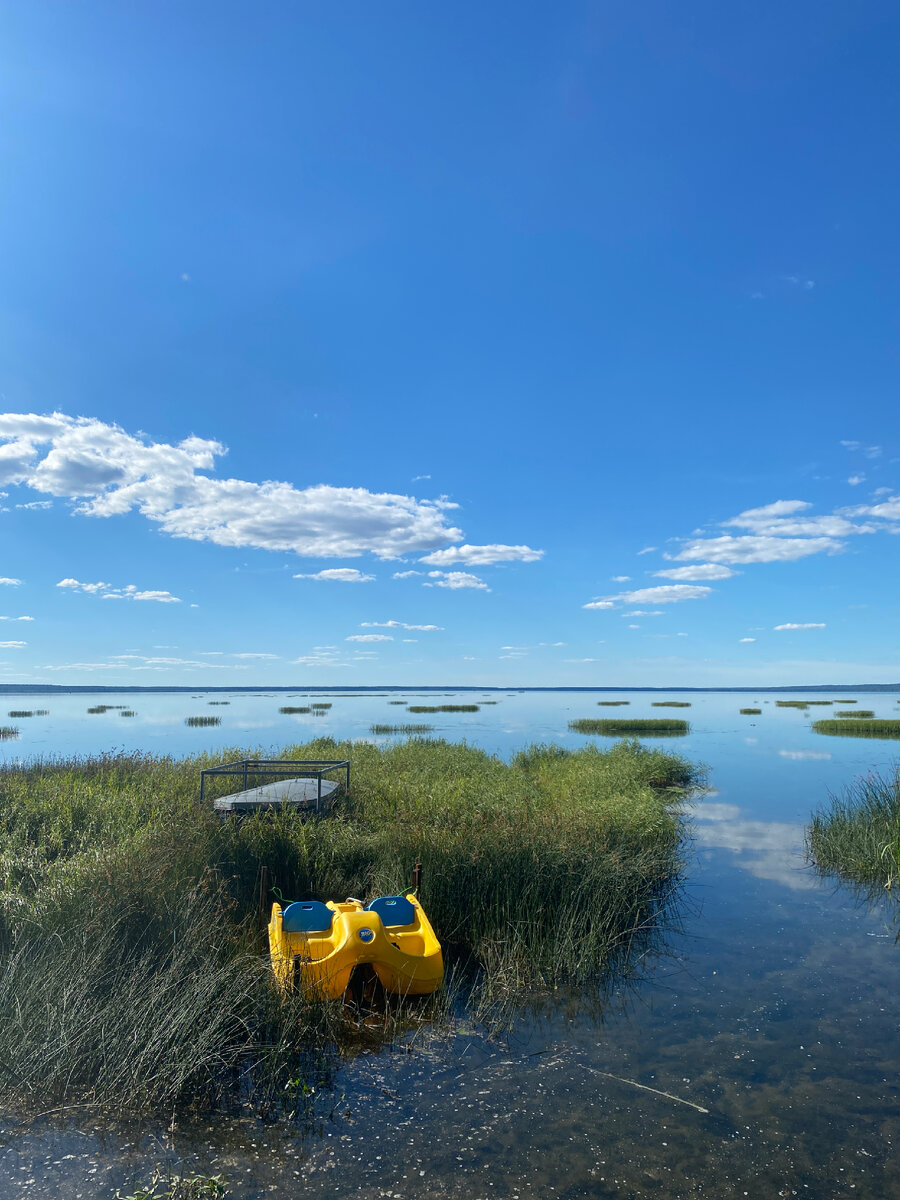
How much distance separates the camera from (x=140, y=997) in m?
6.65

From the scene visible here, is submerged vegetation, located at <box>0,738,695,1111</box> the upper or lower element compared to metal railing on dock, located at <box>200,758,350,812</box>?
lower

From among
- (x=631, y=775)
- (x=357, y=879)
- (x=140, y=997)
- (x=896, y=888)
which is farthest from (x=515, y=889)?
(x=631, y=775)

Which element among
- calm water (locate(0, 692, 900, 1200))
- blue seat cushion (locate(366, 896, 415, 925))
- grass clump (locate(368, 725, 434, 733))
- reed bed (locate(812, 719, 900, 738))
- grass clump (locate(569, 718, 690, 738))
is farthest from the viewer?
grass clump (locate(569, 718, 690, 738))

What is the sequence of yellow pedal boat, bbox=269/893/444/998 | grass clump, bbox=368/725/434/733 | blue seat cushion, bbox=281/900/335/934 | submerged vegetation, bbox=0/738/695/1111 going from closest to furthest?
1. submerged vegetation, bbox=0/738/695/1111
2. yellow pedal boat, bbox=269/893/444/998
3. blue seat cushion, bbox=281/900/335/934
4. grass clump, bbox=368/725/434/733

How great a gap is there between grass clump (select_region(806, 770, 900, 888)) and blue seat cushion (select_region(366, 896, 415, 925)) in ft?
35.7

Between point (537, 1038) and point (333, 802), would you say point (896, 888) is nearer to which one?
point (537, 1038)

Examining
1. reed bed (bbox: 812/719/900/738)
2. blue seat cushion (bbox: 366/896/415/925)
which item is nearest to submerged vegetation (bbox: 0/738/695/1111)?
blue seat cushion (bbox: 366/896/415/925)

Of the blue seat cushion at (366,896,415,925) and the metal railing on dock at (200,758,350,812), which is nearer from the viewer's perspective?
the blue seat cushion at (366,896,415,925)

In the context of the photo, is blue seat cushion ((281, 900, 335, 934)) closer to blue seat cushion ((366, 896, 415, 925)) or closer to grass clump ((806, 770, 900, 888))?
blue seat cushion ((366, 896, 415, 925))

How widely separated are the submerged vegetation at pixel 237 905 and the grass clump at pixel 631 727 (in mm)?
33516

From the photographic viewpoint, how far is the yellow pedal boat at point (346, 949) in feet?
24.6

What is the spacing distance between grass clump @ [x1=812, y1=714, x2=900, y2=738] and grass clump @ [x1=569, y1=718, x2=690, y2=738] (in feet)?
33.5

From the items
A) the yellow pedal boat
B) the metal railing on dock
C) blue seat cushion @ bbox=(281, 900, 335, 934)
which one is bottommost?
the yellow pedal boat

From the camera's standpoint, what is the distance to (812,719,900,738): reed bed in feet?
157
